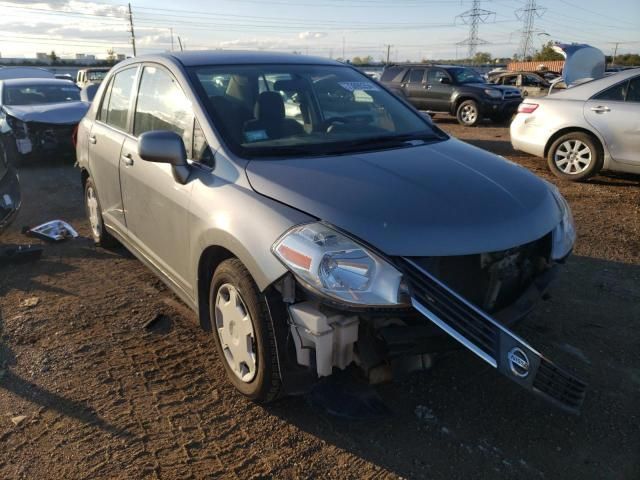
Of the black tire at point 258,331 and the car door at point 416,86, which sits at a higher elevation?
the car door at point 416,86

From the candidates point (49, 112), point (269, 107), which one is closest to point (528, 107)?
point (269, 107)

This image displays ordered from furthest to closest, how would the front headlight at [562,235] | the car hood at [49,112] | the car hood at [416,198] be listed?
the car hood at [49,112], the front headlight at [562,235], the car hood at [416,198]

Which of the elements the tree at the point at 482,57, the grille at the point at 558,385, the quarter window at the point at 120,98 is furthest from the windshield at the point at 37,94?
the tree at the point at 482,57

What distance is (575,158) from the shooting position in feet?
24.5

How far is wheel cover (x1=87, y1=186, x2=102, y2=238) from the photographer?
4.93 metres

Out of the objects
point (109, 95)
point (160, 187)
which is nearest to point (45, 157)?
point (109, 95)

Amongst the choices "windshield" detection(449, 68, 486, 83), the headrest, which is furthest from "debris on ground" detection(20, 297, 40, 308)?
"windshield" detection(449, 68, 486, 83)

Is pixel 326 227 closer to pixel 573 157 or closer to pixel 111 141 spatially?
pixel 111 141

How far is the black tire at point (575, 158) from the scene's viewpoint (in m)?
7.21

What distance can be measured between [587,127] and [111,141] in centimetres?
625

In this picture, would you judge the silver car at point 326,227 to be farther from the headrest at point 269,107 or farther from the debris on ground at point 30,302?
the debris on ground at point 30,302

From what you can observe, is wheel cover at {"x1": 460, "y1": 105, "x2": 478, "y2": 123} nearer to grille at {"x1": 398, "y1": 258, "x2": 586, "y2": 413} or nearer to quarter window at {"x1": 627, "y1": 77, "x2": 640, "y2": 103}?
quarter window at {"x1": 627, "y1": 77, "x2": 640, "y2": 103}

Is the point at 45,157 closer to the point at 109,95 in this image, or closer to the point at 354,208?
the point at 109,95

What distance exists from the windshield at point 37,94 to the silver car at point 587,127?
9.07 m
